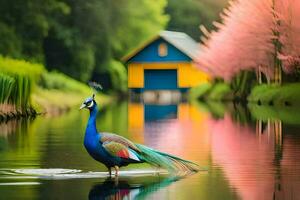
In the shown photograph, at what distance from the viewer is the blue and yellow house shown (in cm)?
9588

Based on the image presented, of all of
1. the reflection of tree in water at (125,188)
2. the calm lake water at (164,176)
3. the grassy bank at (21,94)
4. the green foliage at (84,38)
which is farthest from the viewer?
the green foliage at (84,38)

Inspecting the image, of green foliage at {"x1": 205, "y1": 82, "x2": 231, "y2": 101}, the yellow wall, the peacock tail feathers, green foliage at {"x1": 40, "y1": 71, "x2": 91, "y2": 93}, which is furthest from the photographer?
the yellow wall

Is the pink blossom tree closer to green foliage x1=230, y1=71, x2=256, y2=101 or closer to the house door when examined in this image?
green foliage x1=230, y1=71, x2=256, y2=101

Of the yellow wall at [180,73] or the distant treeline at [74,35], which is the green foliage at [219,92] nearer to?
the distant treeline at [74,35]

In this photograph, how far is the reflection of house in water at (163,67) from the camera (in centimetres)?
9581

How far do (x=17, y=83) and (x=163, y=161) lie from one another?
23498mm

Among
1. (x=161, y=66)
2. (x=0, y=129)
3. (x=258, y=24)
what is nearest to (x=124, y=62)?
(x=161, y=66)

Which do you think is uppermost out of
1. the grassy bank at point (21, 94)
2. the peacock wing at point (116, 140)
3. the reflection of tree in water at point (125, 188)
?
the grassy bank at point (21, 94)

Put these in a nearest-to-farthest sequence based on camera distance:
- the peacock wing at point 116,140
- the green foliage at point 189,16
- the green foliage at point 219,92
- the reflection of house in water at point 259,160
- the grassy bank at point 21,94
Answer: the reflection of house in water at point 259,160, the peacock wing at point 116,140, the grassy bank at point 21,94, the green foliage at point 219,92, the green foliage at point 189,16

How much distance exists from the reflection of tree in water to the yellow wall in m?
80.1

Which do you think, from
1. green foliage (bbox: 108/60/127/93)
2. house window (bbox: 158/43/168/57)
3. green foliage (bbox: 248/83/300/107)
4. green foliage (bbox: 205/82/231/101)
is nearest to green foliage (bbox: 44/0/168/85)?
green foliage (bbox: 108/60/127/93)

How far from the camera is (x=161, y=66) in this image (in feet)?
320

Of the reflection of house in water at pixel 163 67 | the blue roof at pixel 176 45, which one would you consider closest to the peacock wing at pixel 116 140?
the blue roof at pixel 176 45

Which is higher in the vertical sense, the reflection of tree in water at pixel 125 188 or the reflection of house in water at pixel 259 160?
the reflection of house in water at pixel 259 160
